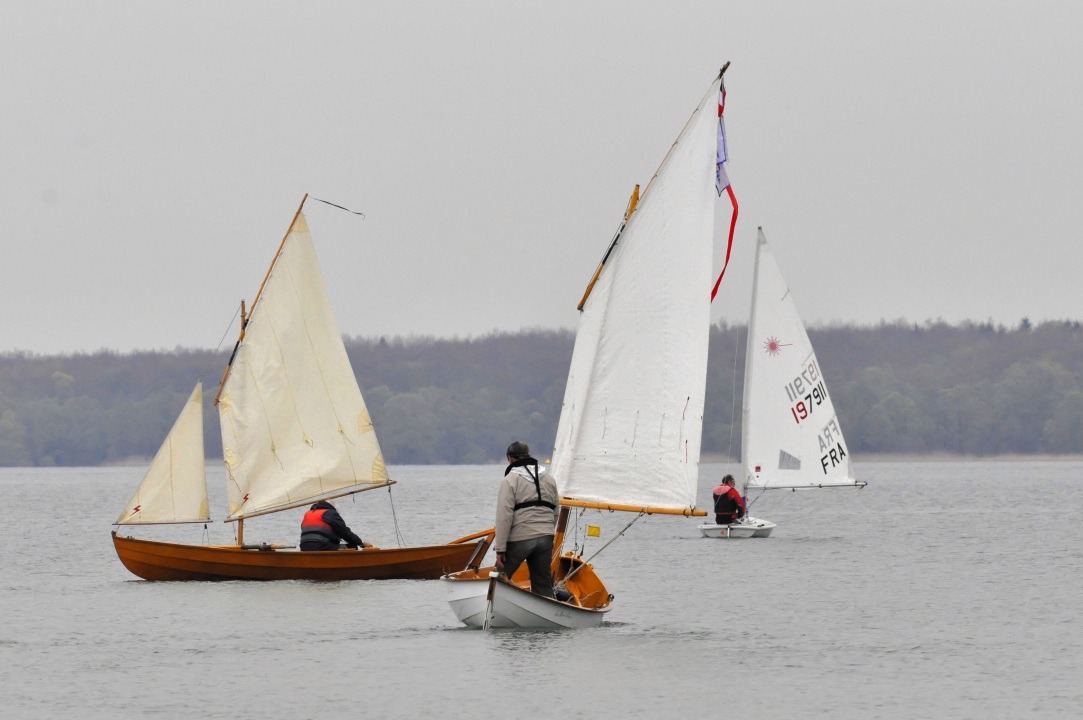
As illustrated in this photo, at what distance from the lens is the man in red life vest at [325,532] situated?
33.8 meters

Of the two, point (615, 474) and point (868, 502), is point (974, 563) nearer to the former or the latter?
point (615, 474)

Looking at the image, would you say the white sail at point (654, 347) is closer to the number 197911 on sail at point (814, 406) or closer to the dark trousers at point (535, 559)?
the dark trousers at point (535, 559)

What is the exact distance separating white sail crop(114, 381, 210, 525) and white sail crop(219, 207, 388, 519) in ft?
2.52

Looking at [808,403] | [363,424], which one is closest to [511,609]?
[363,424]

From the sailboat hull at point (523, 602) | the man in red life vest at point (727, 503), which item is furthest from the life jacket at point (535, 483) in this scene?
the man in red life vest at point (727, 503)

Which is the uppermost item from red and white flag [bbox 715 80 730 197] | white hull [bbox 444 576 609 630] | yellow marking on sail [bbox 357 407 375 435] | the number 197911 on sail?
red and white flag [bbox 715 80 730 197]

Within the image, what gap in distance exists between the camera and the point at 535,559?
24109 millimetres

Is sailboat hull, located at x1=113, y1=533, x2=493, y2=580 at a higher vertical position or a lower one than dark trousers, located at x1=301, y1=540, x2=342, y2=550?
lower

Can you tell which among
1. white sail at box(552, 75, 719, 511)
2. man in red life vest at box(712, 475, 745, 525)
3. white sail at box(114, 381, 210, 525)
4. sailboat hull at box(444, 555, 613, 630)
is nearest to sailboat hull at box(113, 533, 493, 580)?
white sail at box(114, 381, 210, 525)

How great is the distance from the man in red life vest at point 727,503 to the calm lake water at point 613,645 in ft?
4.07

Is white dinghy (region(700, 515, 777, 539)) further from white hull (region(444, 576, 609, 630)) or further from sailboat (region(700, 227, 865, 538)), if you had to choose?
white hull (region(444, 576, 609, 630))

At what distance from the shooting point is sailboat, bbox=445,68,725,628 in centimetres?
2483

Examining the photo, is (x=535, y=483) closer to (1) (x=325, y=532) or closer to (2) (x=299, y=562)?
(1) (x=325, y=532)

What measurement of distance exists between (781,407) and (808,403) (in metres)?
0.88
